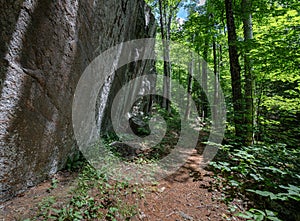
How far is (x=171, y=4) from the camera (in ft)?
44.2

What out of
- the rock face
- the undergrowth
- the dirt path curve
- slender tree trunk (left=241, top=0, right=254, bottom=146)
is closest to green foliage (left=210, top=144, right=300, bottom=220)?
the dirt path curve

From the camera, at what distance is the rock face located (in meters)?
2.23

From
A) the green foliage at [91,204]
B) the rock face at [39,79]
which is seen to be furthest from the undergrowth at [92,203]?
the rock face at [39,79]

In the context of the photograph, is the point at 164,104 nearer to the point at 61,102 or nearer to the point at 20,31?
the point at 61,102

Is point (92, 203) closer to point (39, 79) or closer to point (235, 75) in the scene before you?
point (39, 79)

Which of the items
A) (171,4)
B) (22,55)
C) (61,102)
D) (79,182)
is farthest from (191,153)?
(171,4)

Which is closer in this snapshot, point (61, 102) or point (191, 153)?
point (61, 102)

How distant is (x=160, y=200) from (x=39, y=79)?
3036mm

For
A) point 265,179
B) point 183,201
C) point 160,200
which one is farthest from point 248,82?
point 160,200

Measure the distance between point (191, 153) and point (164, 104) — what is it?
22.4 ft

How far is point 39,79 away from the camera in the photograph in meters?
2.61

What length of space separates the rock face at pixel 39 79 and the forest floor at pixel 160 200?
248 mm

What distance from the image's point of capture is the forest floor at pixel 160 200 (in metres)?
2.32

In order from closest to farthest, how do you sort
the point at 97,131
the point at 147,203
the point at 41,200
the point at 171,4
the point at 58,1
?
the point at 41,200 → the point at 58,1 → the point at 147,203 → the point at 97,131 → the point at 171,4
